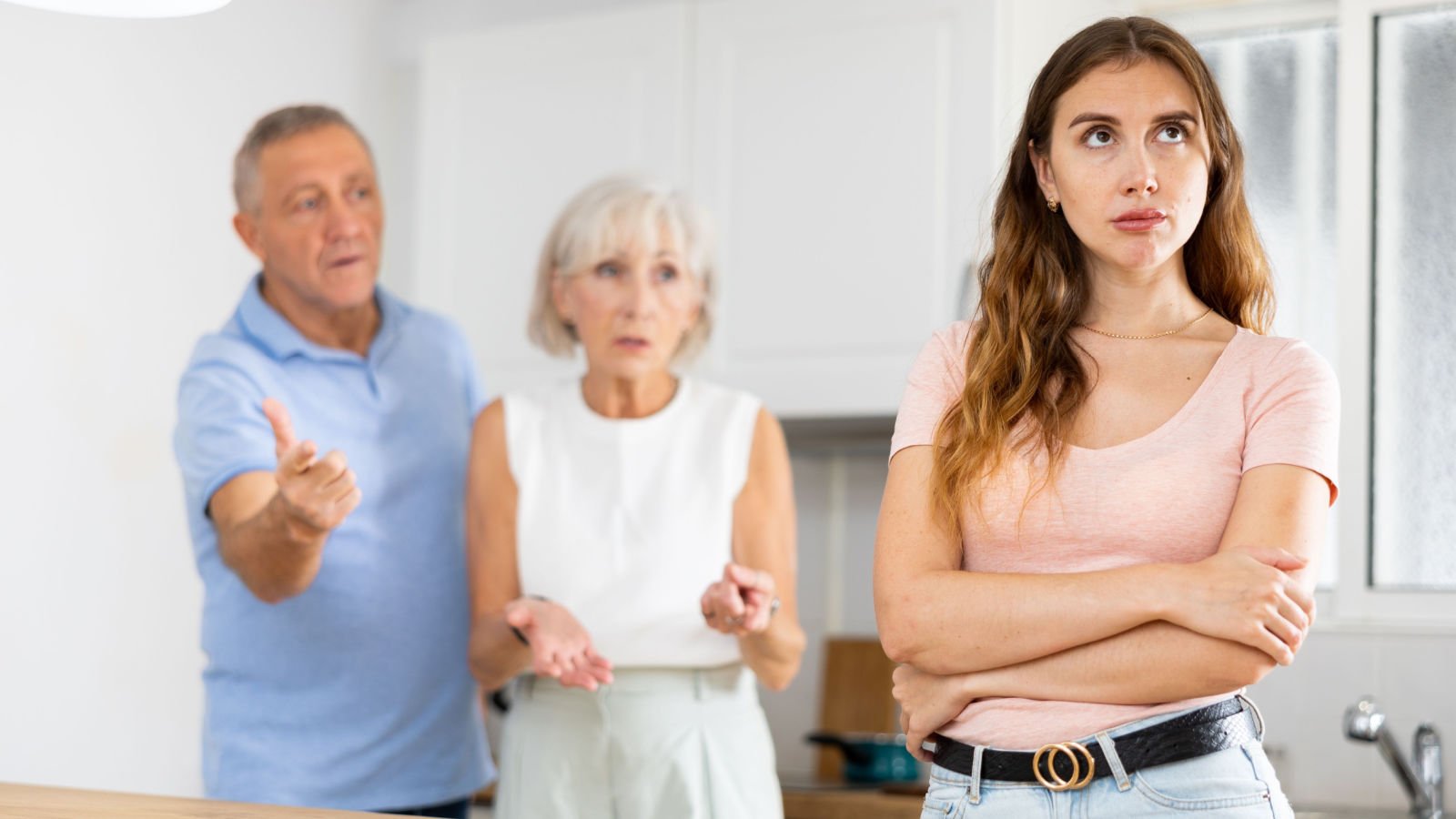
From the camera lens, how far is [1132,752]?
1129 mm

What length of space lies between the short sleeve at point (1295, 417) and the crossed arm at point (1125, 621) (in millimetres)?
13

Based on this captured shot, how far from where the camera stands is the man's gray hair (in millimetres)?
1938

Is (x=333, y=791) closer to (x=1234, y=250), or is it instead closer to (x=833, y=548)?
(x=1234, y=250)

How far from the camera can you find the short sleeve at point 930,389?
4.26 ft

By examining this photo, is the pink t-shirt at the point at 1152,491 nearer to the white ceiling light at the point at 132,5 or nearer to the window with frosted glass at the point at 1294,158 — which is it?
the white ceiling light at the point at 132,5

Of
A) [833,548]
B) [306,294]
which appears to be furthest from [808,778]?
[306,294]

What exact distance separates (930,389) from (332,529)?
781 millimetres

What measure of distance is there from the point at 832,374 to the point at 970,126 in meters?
0.49

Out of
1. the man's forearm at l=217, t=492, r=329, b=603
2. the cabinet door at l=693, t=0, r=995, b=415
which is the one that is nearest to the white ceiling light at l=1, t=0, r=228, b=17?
the man's forearm at l=217, t=492, r=329, b=603

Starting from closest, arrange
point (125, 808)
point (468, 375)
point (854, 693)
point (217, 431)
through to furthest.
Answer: point (125, 808) → point (217, 431) → point (468, 375) → point (854, 693)

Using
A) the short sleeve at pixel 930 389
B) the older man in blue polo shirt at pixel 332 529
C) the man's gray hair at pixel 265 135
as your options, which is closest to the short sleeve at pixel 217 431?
the older man in blue polo shirt at pixel 332 529

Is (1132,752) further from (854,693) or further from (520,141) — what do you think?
(520,141)

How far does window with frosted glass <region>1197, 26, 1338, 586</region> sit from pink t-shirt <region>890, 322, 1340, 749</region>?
1670 millimetres

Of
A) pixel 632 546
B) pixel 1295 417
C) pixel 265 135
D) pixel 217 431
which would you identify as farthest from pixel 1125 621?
pixel 265 135
